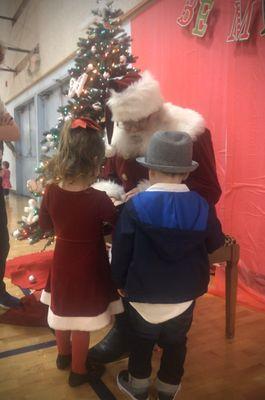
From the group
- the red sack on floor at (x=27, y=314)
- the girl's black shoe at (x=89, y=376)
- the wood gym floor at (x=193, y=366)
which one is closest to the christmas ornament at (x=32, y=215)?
the red sack on floor at (x=27, y=314)

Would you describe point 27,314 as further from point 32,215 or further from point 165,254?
point 165,254

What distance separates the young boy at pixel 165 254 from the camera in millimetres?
1305

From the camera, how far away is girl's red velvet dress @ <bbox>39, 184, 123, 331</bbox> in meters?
1.47

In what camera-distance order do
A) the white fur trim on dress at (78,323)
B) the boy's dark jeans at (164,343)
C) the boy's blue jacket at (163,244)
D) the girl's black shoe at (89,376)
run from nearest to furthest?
the boy's blue jacket at (163,244) → the boy's dark jeans at (164,343) → the white fur trim on dress at (78,323) → the girl's black shoe at (89,376)

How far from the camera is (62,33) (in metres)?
5.81

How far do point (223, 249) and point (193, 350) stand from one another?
0.58m

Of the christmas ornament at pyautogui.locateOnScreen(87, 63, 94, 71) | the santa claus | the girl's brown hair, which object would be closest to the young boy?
the girl's brown hair

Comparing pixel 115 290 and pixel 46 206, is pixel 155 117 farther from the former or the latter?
pixel 115 290

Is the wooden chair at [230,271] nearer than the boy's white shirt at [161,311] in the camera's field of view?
No

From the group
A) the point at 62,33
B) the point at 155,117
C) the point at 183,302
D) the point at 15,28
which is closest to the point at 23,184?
the point at 15,28

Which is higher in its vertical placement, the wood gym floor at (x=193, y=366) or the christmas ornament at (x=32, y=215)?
the christmas ornament at (x=32, y=215)

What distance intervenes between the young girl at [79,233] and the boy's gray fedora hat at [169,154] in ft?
0.88

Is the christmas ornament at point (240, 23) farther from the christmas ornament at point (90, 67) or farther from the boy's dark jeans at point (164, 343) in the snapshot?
the boy's dark jeans at point (164, 343)

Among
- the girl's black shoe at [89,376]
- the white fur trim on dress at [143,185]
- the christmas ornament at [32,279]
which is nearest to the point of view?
the girl's black shoe at [89,376]
